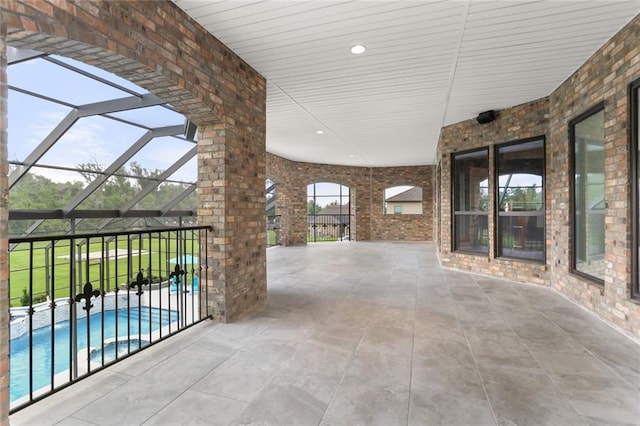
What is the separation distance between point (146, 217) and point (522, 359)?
29.0 feet

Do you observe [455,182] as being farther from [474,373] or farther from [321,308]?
[474,373]

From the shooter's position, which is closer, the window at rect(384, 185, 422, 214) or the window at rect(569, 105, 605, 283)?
the window at rect(569, 105, 605, 283)

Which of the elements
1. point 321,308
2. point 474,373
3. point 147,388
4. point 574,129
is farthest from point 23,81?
point 574,129

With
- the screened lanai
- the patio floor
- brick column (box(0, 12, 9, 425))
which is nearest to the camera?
brick column (box(0, 12, 9, 425))

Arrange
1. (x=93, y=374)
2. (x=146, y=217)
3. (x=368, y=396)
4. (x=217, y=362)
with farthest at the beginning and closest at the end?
(x=146, y=217) → (x=217, y=362) → (x=93, y=374) → (x=368, y=396)

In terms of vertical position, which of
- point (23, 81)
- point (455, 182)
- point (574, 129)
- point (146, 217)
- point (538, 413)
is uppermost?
point (23, 81)

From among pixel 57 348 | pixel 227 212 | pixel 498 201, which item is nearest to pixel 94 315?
pixel 57 348

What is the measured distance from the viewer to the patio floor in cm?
177

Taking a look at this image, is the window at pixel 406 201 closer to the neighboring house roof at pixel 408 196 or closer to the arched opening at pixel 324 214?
the neighboring house roof at pixel 408 196

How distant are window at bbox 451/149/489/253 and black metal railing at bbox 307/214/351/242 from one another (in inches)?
267

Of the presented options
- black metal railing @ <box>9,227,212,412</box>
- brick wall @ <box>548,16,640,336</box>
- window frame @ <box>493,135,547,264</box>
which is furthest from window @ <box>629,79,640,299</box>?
black metal railing @ <box>9,227,212,412</box>

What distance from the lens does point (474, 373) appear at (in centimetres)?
223

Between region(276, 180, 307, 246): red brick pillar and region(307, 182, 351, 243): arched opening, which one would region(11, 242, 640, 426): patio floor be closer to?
region(276, 180, 307, 246): red brick pillar

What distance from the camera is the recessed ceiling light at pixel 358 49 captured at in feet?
10.4
